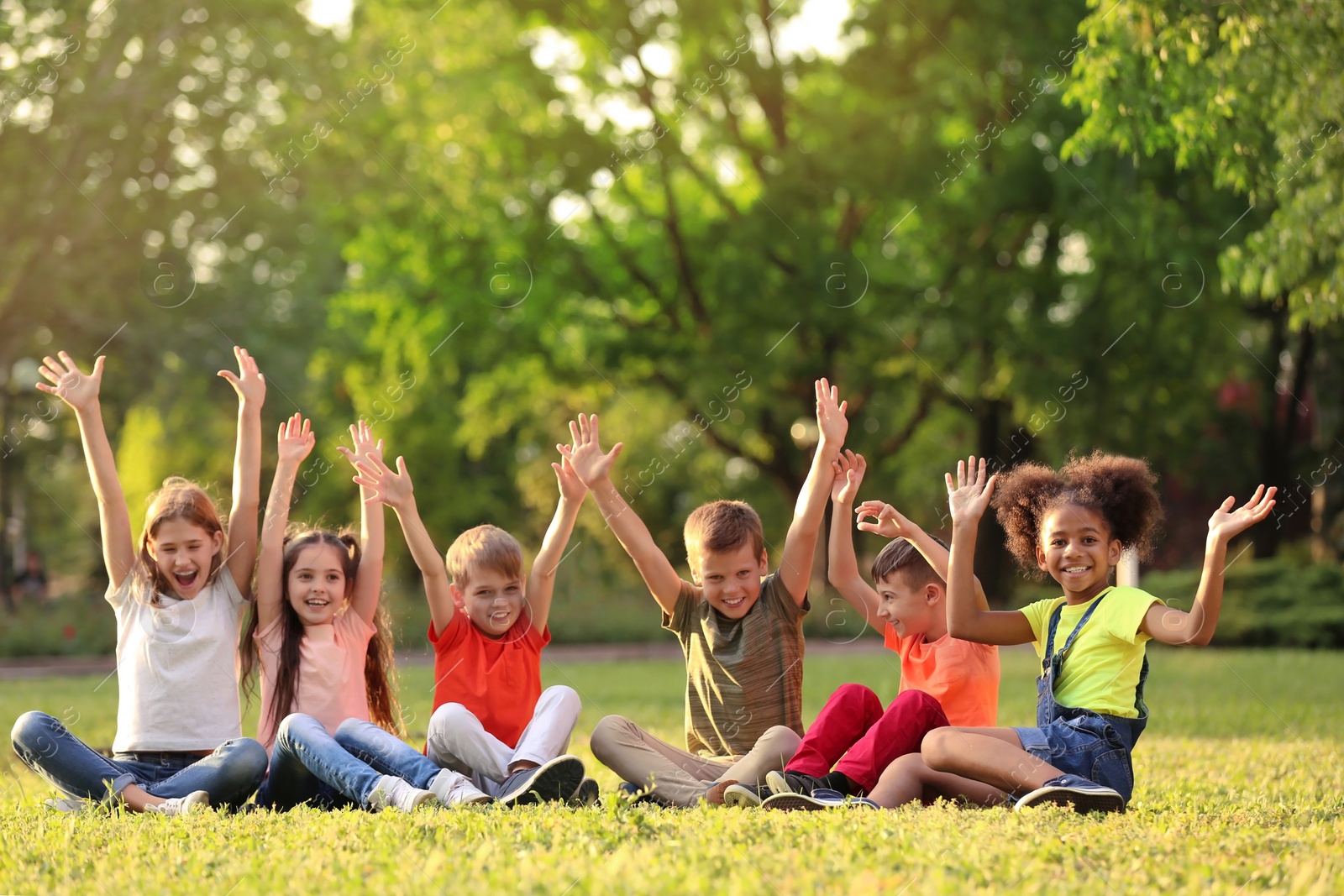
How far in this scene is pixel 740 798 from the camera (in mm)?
5035

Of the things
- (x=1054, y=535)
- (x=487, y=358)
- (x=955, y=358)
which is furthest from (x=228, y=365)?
(x=1054, y=535)

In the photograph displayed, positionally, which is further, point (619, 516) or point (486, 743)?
point (619, 516)

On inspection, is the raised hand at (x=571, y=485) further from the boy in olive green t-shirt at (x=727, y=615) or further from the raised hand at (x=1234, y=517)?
the raised hand at (x=1234, y=517)

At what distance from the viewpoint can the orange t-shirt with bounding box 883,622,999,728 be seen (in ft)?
18.9

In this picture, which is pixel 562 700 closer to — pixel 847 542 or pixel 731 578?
pixel 731 578

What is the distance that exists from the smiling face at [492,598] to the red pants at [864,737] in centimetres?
147

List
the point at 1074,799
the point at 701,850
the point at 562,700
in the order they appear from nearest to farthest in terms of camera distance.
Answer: the point at 701,850 < the point at 1074,799 < the point at 562,700

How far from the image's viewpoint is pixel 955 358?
2292cm

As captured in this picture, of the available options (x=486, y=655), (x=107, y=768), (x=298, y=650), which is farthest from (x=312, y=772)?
(x=486, y=655)

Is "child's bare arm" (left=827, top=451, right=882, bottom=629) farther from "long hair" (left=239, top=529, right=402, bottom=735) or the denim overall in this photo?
"long hair" (left=239, top=529, right=402, bottom=735)

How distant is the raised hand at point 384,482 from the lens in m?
5.66

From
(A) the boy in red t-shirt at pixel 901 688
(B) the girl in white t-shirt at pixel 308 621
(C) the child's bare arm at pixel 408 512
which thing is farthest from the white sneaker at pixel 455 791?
(A) the boy in red t-shirt at pixel 901 688

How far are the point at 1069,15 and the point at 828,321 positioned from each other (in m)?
6.28

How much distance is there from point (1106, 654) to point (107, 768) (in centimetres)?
406
